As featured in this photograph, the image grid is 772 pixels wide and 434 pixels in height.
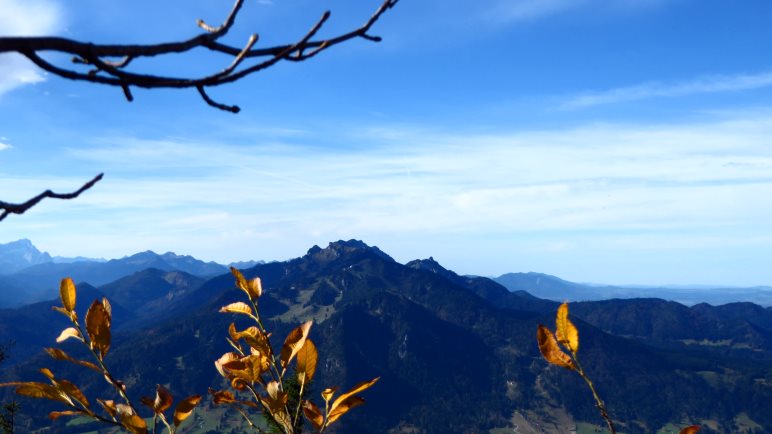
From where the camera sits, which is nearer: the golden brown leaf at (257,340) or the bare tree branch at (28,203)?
the bare tree branch at (28,203)

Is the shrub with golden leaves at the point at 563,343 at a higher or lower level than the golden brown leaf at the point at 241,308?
higher

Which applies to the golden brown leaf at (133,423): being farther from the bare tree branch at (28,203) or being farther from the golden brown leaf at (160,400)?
the bare tree branch at (28,203)

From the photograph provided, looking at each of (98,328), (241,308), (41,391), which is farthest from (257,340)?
(41,391)

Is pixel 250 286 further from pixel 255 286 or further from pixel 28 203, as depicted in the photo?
pixel 28 203

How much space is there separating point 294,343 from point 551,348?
151cm

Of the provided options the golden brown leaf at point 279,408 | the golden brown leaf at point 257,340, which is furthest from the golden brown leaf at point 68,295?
the golden brown leaf at point 279,408

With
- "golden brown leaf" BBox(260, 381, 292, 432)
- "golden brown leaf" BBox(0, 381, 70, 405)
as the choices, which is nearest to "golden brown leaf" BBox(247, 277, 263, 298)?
"golden brown leaf" BBox(260, 381, 292, 432)

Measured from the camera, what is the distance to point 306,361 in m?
2.75

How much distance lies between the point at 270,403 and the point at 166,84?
1696 mm

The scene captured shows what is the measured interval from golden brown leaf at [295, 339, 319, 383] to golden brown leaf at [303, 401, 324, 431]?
30 cm

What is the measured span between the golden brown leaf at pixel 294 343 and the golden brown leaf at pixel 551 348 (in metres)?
1.22

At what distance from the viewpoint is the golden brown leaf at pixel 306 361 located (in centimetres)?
273

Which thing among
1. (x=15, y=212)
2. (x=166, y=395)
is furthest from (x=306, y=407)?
(x=15, y=212)

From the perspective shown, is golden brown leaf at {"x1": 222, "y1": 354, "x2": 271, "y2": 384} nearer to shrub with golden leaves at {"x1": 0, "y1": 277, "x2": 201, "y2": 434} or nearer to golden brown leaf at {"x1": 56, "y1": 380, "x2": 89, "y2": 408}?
shrub with golden leaves at {"x1": 0, "y1": 277, "x2": 201, "y2": 434}
